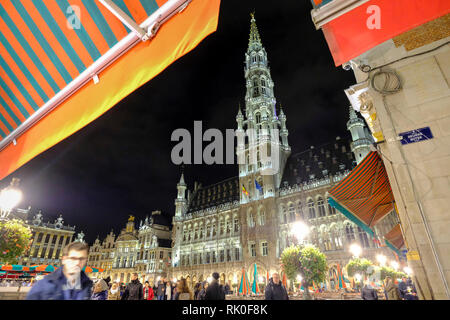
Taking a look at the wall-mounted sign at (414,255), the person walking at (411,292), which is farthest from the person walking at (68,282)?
the person walking at (411,292)

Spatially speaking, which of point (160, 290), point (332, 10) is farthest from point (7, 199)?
point (332, 10)

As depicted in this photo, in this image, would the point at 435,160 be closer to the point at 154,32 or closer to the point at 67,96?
the point at 154,32

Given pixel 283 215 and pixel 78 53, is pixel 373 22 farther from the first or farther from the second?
pixel 283 215

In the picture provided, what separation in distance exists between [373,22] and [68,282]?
4315 millimetres

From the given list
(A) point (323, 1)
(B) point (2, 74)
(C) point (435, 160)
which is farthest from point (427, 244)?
(B) point (2, 74)

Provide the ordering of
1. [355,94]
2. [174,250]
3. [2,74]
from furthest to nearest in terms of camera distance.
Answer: [174,250] < [355,94] < [2,74]

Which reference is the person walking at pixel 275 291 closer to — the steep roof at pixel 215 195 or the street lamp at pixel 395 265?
the street lamp at pixel 395 265

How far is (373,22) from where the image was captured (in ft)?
9.09

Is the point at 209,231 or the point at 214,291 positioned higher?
the point at 209,231

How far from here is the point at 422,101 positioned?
238 inches

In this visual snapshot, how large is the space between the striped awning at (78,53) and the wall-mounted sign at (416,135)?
249 inches

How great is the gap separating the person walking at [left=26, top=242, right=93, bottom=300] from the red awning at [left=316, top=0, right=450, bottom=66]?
12.5 ft

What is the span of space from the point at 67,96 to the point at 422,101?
25.6 feet

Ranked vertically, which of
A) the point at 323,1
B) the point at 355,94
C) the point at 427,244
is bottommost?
the point at 427,244
